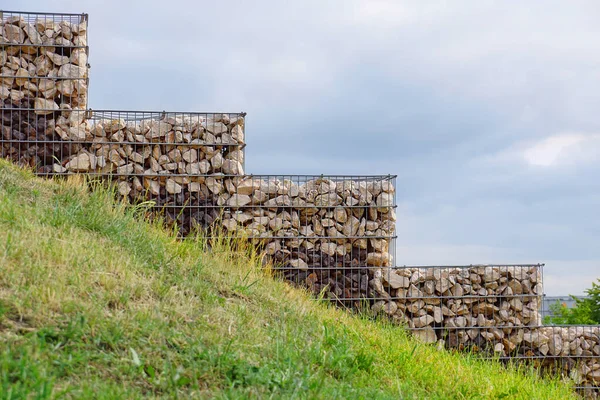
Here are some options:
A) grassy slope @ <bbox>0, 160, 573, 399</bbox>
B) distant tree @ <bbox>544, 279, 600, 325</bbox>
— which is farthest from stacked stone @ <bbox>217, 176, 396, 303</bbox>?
distant tree @ <bbox>544, 279, 600, 325</bbox>

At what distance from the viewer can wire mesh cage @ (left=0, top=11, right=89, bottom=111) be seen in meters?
9.27

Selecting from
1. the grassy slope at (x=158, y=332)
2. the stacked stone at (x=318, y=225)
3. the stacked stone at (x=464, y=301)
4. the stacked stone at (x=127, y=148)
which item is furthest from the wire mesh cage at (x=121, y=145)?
the stacked stone at (x=464, y=301)

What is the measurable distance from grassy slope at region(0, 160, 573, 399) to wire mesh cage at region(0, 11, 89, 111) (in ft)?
10.4

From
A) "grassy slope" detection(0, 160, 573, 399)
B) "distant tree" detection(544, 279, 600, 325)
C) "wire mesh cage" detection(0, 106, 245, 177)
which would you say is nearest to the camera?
"grassy slope" detection(0, 160, 573, 399)

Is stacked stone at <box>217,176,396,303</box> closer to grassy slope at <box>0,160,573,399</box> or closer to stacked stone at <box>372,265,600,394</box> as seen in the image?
stacked stone at <box>372,265,600,394</box>

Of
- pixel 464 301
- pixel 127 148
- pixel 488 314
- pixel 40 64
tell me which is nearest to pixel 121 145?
pixel 127 148

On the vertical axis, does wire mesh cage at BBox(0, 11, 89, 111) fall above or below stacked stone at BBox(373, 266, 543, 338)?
above

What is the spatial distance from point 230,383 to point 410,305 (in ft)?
21.3

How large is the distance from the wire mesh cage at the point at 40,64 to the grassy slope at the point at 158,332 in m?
3.18

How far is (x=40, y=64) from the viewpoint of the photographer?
9.36 m

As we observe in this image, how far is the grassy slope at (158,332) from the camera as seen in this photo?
3244 millimetres

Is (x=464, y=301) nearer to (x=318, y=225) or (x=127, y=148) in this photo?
(x=318, y=225)

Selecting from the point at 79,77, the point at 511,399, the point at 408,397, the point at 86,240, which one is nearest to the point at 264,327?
the point at 408,397

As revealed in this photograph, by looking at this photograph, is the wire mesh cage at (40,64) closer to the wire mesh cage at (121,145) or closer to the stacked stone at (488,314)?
the wire mesh cage at (121,145)
